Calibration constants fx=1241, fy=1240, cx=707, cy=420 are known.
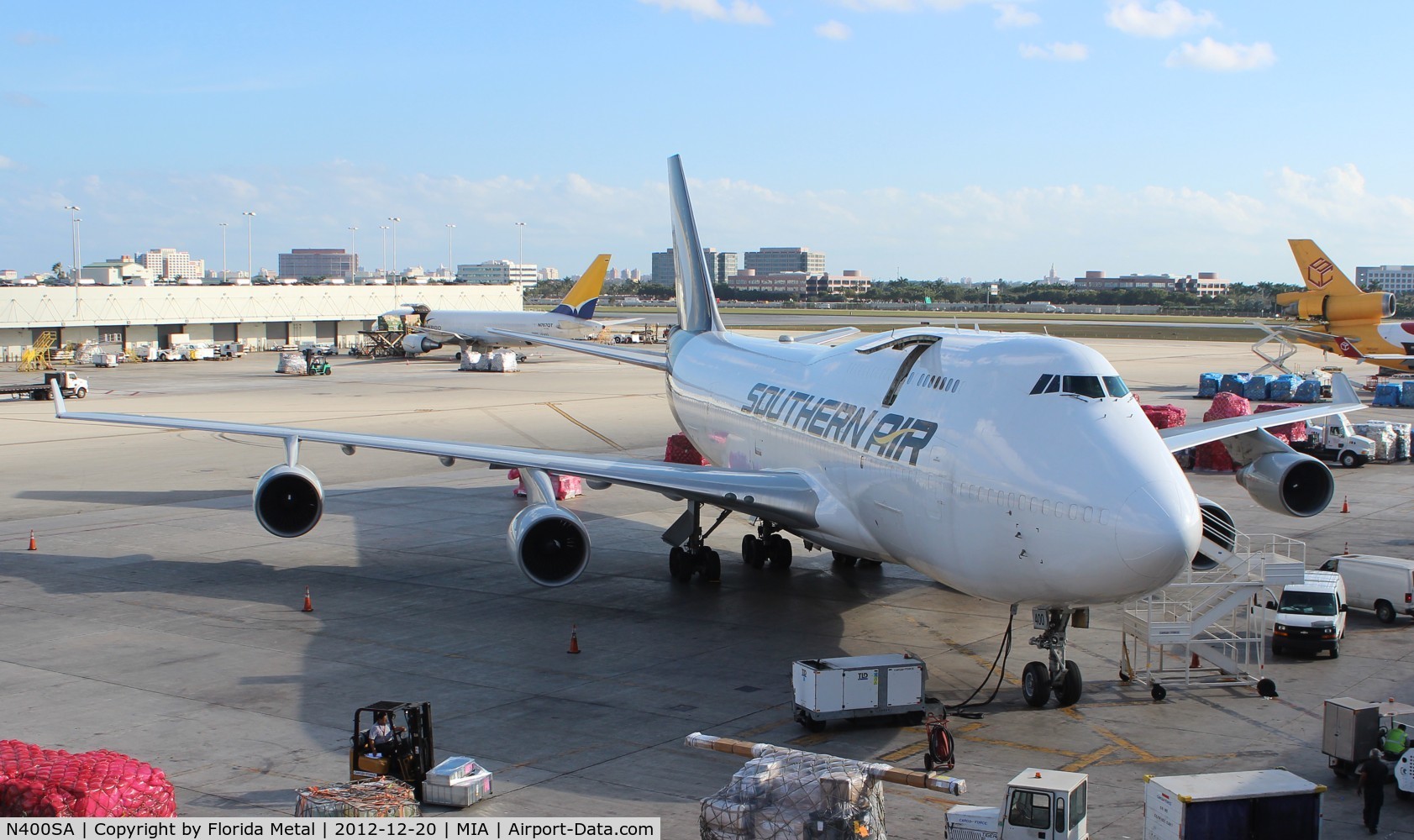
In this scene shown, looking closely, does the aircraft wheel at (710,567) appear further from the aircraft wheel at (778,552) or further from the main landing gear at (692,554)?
the aircraft wheel at (778,552)

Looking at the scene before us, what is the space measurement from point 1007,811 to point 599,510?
2446 centimetres

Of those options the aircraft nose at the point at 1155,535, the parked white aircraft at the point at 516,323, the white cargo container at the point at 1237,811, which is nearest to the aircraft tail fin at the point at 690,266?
the aircraft nose at the point at 1155,535

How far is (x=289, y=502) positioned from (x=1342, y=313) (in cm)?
6880

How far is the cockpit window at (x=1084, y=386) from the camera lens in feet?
57.2

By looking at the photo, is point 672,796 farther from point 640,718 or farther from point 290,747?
point 290,747

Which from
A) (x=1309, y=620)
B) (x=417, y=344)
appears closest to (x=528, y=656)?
(x=1309, y=620)

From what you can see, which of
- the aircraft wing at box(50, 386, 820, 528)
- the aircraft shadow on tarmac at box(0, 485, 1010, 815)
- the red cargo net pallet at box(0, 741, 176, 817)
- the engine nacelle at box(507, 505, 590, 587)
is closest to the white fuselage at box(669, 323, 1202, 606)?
the aircraft wing at box(50, 386, 820, 528)

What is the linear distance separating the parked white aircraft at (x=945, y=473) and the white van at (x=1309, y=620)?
2.33m

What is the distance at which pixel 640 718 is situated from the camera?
18359 mm

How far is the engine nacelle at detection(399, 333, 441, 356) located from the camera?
104m

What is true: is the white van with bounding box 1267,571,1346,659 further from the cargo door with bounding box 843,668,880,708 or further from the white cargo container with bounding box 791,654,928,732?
the cargo door with bounding box 843,668,880,708

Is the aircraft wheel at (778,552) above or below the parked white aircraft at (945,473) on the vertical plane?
below

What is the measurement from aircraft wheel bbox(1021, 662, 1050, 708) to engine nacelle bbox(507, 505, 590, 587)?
8164 mm

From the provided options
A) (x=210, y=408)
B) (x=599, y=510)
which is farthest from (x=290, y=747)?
(x=210, y=408)
